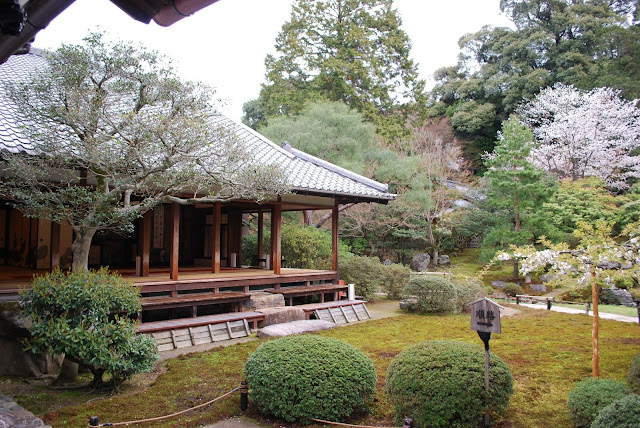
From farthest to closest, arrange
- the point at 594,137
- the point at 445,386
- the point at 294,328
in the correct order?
1. the point at 594,137
2. the point at 294,328
3. the point at 445,386

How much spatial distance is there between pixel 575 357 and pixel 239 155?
6764 millimetres

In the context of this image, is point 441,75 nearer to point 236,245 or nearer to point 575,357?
point 236,245

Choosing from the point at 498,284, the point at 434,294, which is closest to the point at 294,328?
the point at 434,294

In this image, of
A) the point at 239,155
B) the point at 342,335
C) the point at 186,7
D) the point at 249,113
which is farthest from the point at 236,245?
the point at 249,113

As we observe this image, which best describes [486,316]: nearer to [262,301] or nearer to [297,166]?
[262,301]

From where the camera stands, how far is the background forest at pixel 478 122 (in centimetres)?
1972

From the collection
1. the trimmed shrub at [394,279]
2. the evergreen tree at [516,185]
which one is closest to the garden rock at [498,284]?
the evergreen tree at [516,185]

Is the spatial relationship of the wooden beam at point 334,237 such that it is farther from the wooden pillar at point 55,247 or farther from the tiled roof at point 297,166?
the wooden pillar at point 55,247

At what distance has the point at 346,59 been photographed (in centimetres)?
2778

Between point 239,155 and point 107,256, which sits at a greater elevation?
point 239,155

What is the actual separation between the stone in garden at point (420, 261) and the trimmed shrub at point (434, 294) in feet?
42.0

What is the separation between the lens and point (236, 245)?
14242 mm

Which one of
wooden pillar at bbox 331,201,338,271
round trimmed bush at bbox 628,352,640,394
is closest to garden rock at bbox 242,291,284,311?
wooden pillar at bbox 331,201,338,271

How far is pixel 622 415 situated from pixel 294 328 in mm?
6612
